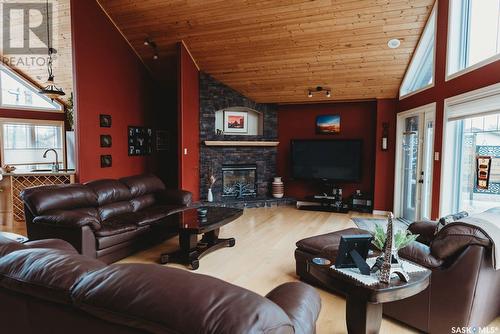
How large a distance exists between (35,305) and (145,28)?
5.54 metres

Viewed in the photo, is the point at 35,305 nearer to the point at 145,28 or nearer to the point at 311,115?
the point at 145,28

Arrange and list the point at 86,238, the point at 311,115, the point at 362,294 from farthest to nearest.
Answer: the point at 311,115
the point at 86,238
the point at 362,294

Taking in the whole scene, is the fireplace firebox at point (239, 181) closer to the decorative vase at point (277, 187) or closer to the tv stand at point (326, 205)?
the decorative vase at point (277, 187)

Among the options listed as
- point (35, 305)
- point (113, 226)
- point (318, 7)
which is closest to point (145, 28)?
point (318, 7)

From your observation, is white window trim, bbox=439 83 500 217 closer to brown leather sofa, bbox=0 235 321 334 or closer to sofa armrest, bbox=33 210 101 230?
brown leather sofa, bbox=0 235 321 334

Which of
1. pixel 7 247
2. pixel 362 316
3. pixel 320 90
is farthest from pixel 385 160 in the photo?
pixel 7 247

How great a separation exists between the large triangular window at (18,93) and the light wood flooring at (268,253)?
160 inches

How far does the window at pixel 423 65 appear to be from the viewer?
461 cm

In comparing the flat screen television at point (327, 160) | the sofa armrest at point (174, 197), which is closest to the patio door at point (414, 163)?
the flat screen television at point (327, 160)

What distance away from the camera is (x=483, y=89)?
3363 mm

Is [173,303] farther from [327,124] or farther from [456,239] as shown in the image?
[327,124]

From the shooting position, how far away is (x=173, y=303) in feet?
2.61

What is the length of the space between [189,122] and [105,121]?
1.51 m

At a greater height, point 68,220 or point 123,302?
point 123,302
